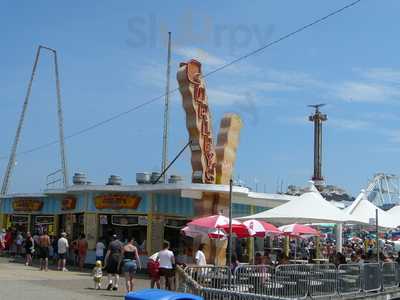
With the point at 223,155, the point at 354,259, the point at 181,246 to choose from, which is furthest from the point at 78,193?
the point at 354,259

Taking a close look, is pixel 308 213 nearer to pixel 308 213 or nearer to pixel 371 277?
pixel 308 213

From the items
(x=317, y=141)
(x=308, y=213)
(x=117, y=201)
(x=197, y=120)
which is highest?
(x=317, y=141)

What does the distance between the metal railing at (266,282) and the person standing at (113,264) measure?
4.50 m

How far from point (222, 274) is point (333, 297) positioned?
303cm

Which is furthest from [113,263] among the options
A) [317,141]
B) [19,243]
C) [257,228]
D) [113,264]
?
[317,141]

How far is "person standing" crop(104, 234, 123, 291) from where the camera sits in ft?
58.4

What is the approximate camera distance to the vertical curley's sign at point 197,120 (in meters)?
23.6

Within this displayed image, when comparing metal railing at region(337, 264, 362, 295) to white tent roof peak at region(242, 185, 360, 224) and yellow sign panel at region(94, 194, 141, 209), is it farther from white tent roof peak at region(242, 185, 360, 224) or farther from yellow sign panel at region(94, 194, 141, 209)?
yellow sign panel at region(94, 194, 141, 209)

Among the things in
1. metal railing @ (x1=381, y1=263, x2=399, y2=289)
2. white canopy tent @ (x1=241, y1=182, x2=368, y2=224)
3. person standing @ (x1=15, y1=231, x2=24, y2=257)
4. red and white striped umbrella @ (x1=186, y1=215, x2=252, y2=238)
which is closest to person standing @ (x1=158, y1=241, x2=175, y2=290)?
red and white striped umbrella @ (x1=186, y1=215, x2=252, y2=238)

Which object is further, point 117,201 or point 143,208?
point 117,201

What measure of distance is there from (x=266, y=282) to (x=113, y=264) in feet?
19.8

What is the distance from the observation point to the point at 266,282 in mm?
13461

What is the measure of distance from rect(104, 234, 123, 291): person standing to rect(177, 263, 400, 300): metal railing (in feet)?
14.8

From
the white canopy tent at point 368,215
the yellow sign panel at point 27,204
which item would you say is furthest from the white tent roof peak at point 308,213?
the yellow sign panel at point 27,204
